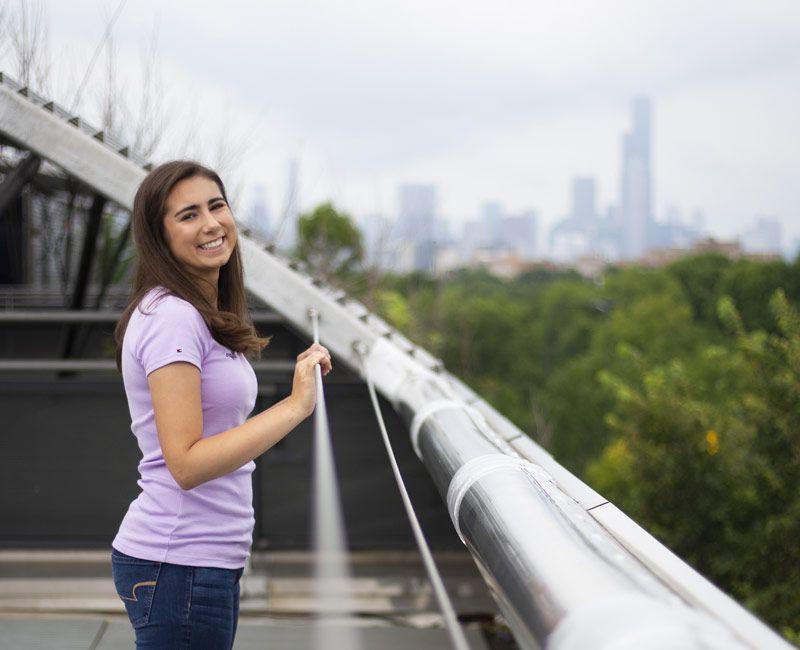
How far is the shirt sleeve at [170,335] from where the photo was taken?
4.80ft

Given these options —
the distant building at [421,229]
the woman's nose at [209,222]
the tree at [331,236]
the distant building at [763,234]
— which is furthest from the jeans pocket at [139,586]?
the distant building at [763,234]

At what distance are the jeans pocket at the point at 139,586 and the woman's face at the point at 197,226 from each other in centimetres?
57

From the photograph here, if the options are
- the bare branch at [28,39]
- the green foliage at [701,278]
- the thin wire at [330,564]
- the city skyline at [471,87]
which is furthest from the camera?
the green foliage at [701,278]

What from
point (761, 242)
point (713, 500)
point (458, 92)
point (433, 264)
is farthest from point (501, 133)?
point (713, 500)

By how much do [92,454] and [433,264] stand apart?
60.7ft

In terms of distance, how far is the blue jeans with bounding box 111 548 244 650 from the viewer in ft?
5.17

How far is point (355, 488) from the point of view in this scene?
4.37 m

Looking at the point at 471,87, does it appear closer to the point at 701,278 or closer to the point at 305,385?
the point at 701,278

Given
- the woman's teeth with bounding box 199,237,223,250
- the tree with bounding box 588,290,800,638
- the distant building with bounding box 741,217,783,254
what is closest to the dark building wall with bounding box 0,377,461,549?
the woman's teeth with bounding box 199,237,223,250

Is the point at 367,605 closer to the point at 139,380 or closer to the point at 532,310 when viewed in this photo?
the point at 139,380

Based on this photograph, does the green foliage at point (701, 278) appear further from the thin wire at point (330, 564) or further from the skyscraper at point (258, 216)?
the thin wire at point (330, 564)

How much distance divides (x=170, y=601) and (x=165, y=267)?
A: 2.06 feet

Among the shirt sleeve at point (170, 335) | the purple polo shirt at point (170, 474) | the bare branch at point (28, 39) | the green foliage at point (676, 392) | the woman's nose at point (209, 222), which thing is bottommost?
the green foliage at point (676, 392)

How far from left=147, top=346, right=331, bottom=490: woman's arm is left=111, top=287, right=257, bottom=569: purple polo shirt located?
0.07 m
